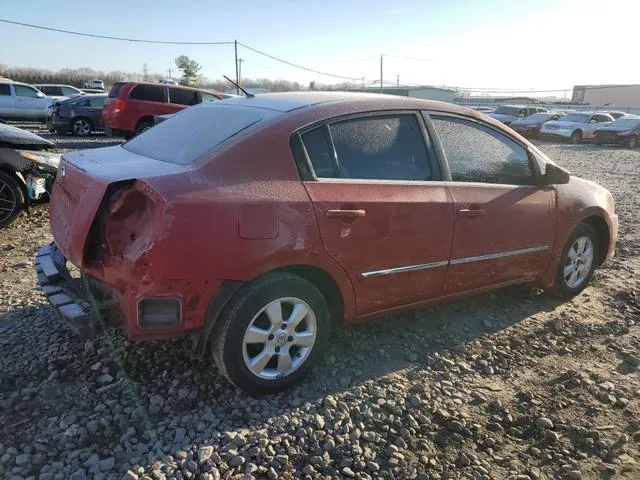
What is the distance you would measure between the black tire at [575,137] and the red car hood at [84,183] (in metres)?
25.9

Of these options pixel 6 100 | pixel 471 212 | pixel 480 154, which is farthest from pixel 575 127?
pixel 471 212

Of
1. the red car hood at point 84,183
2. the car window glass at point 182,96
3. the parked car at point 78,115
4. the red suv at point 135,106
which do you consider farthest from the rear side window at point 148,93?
the red car hood at point 84,183

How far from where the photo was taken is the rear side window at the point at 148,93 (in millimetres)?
15733

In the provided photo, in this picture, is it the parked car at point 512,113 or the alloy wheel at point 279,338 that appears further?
the parked car at point 512,113

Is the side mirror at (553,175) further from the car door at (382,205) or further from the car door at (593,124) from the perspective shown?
the car door at (593,124)

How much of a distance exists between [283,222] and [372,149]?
0.89 metres

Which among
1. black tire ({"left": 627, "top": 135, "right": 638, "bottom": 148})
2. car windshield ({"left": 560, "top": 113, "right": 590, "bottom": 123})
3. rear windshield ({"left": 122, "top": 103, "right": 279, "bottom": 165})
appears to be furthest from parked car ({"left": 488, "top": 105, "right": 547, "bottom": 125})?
rear windshield ({"left": 122, "top": 103, "right": 279, "bottom": 165})

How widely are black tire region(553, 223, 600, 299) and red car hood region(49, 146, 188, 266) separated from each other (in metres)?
3.38

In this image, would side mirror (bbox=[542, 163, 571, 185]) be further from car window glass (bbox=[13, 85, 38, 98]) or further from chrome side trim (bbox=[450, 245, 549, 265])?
car window glass (bbox=[13, 85, 38, 98])

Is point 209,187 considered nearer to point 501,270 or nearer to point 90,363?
point 90,363

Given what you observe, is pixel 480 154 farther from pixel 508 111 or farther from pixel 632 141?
pixel 508 111

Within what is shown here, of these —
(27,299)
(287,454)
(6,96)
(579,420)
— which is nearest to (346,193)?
(287,454)

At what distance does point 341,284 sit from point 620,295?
321 cm

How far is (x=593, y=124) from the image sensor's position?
25.8m
